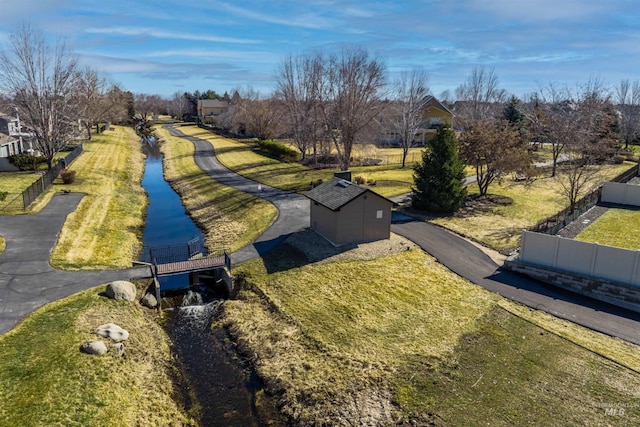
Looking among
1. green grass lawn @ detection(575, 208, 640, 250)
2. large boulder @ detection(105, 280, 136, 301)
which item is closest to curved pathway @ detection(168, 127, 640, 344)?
large boulder @ detection(105, 280, 136, 301)

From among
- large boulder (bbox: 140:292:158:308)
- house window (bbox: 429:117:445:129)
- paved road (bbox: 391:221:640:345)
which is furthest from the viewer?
house window (bbox: 429:117:445:129)

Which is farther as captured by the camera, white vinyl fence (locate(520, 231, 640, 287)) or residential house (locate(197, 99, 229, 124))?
residential house (locate(197, 99, 229, 124))

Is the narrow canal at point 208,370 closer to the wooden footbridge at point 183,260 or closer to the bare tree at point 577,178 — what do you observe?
the wooden footbridge at point 183,260

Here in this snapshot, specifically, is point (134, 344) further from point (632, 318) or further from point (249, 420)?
point (632, 318)

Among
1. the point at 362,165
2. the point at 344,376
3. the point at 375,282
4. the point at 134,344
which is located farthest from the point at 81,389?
the point at 362,165

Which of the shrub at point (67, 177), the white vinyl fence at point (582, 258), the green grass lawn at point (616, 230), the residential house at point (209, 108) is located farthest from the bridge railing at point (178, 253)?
the residential house at point (209, 108)

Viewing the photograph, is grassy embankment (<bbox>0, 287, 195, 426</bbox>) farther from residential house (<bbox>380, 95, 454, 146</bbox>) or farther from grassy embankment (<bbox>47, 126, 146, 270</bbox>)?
residential house (<bbox>380, 95, 454, 146</bbox>)
